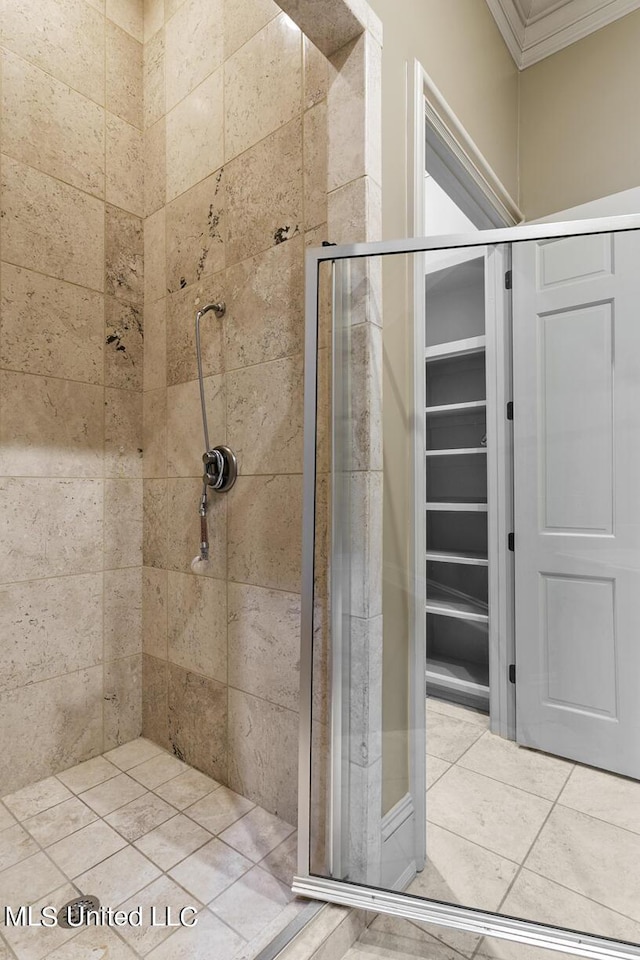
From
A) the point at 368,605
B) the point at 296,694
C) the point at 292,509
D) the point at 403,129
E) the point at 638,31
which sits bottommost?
the point at 296,694

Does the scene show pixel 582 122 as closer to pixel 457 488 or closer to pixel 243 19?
pixel 243 19

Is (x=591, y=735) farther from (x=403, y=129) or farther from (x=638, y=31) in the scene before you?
(x=638, y=31)

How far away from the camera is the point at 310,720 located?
1.09 m

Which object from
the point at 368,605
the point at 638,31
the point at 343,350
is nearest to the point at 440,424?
the point at 343,350

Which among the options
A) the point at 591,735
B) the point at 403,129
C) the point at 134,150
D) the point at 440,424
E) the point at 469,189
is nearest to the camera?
the point at 591,735

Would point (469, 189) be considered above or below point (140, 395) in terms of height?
above

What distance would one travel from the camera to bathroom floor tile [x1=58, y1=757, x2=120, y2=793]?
1.56 metres

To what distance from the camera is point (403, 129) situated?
1251 millimetres

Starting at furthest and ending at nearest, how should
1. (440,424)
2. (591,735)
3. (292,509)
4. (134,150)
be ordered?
(134,150) → (292,509) → (440,424) → (591,735)

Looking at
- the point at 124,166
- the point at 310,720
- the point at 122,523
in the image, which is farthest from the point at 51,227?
the point at 310,720

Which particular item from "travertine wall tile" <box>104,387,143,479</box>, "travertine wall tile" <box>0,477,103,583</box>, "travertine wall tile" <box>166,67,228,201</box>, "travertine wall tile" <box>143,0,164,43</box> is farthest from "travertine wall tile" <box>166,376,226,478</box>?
"travertine wall tile" <box>143,0,164,43</box>

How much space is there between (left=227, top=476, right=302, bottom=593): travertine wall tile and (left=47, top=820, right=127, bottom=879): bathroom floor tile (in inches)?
29.4

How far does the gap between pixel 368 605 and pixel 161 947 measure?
2.64 feet

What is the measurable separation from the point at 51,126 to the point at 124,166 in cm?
26
